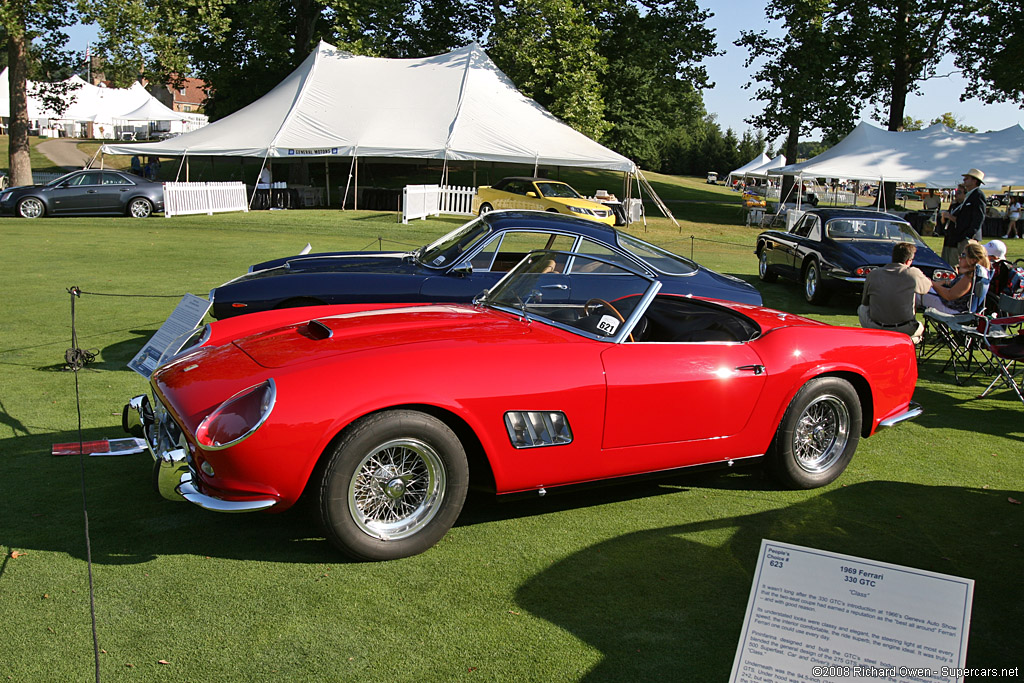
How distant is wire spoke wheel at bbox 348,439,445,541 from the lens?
380 cm

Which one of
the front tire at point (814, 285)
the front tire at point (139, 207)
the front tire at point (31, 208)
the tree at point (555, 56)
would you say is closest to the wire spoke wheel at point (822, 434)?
the front tire at point (814, 285)

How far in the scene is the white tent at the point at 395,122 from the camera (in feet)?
86.2

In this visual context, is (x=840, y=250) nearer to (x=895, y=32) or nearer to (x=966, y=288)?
(x=966, y=288)

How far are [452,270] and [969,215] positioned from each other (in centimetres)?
781

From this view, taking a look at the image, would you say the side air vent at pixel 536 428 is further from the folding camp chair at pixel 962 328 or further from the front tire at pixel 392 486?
the folding camp chair at pixel 962 328

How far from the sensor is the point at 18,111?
28922mm

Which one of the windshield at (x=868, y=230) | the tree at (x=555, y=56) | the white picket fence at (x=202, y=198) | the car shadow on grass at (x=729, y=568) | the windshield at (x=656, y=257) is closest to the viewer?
the car shadow on grass at (x=729, y=568)

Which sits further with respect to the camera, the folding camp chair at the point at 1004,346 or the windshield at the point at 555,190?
the windshield at the point at 555,190

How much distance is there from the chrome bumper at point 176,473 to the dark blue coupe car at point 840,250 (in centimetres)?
1050

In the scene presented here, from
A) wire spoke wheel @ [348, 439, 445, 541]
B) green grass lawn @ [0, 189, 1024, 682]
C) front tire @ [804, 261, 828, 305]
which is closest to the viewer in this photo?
green grass lawn @ [0, 189, 1024, 682]

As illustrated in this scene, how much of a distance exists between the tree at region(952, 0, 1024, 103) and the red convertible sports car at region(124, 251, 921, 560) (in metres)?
34.5

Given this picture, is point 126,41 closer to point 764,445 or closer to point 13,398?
point 13,398

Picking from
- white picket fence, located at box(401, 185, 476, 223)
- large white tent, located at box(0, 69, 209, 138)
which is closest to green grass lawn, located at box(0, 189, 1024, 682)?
white picket fence, located at box(401, 185, 476, 223)

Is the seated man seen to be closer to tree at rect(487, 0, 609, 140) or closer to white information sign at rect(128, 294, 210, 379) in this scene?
white information sign at rect(128, 294, 210, 379)
